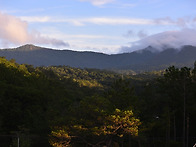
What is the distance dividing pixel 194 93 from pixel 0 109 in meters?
26.7

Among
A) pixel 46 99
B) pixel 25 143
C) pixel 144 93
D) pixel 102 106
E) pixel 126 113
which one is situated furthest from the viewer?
Answer: pixel 144 93

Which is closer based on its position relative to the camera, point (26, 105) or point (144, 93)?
point (26, 105)

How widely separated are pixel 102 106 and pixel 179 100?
1919 centimetres

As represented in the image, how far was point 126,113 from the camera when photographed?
29.7m

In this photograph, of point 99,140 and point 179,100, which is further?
point 179,100

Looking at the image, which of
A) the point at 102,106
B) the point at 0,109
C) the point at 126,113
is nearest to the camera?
the point at 126,113

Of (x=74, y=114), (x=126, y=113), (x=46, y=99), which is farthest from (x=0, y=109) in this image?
(x=126, y=113)

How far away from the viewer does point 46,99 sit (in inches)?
2041

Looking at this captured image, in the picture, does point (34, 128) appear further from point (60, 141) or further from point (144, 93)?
point (144, 93)

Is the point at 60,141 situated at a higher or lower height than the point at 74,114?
lower

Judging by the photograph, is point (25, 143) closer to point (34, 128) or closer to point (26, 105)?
point (34, 128)

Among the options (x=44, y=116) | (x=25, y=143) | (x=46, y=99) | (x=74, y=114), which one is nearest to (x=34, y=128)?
(x=44, y=116)

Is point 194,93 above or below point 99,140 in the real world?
above

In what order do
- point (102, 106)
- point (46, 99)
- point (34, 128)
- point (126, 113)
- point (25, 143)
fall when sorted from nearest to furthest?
point (126, 113), point (102, 106), point (25, 143), point (34, 128), point (46, 99)
